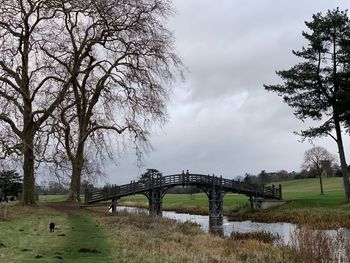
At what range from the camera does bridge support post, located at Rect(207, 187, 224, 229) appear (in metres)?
47.5

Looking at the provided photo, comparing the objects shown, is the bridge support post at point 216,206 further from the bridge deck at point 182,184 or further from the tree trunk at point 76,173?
the tree trunk at point 76,173

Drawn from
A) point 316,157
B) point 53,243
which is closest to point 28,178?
point 53,243

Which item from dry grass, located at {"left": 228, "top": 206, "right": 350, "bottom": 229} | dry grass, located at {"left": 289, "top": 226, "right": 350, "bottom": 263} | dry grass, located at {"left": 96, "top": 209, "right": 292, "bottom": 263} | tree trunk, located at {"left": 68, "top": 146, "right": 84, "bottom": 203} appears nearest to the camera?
dry grass, located at {"left": 96, "top": 209, "right": 292, "bottom": 263}

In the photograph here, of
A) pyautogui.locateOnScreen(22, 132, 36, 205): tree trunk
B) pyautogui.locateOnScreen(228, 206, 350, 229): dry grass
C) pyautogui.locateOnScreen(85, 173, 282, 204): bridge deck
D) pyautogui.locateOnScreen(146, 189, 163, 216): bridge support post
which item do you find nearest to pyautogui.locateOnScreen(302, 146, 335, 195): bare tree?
pyautogui.locateOnScreen(85, 173, 282, 204): bridge deck

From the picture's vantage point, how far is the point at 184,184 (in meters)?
52.0

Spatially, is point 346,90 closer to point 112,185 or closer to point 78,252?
point 112,185

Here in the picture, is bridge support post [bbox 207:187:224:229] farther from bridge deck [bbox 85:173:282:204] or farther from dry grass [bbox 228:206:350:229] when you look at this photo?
dry grass [bbox 228:206:350:229]

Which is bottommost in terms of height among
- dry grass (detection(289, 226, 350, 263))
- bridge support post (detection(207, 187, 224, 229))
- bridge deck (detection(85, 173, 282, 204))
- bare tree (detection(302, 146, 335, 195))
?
dry grass (detection(289, 226, 350, 263))

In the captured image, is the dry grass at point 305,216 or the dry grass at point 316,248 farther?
the dry grass at point 305,216

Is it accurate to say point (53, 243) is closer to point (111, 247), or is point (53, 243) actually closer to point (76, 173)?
point (111, 247)

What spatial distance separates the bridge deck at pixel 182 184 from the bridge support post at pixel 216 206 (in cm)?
62

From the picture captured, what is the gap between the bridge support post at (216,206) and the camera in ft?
156

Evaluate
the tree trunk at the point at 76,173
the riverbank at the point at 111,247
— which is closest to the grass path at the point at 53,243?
the riverbank at the point at 111,247

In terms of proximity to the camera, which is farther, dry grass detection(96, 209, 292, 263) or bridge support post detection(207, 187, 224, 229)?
bridge support post detection(207, 187, 224, 229)
